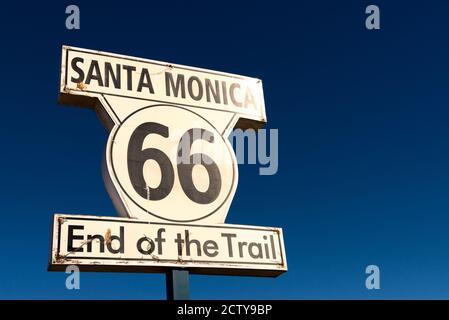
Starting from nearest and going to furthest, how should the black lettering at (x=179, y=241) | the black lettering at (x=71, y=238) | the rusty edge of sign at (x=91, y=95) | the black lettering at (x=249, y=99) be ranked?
the black lettering at (x=71, y=238), the black lettering at (x=179, y=241), the rusty edge of sign at (x=91, y=95), the black lettering at (x=249, y=99)

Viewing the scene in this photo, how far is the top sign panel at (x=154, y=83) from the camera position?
4012 mm

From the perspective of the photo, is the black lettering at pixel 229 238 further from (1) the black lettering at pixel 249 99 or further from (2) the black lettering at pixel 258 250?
(1) the black lettering at pixel 249 99

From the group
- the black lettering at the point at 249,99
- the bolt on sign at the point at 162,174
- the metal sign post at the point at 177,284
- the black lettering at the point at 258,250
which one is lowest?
the metal sign post at the point at 177,284

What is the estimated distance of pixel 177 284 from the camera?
3436mm

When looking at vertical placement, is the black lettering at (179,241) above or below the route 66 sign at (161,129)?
below

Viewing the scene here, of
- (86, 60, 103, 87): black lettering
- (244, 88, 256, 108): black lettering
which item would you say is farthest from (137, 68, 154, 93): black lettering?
(244, 88, 256, 108): black lettering

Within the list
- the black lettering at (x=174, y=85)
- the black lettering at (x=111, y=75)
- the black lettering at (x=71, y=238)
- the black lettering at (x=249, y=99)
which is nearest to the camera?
the black lettering at (x=71, y=238)

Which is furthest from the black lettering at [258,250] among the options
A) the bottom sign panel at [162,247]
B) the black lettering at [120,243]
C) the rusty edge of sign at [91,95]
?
the rusty edge of sign at [91,95]

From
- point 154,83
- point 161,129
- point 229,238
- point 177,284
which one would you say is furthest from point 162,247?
point 154,83

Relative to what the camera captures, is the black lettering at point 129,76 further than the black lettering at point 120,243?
Yes

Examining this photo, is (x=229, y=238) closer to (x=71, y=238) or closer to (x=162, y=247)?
(x=162, y=247)
